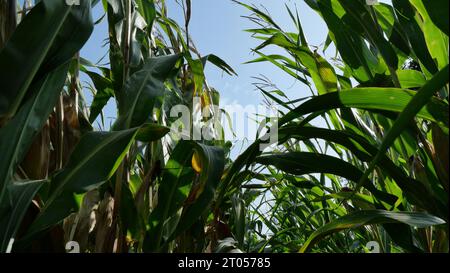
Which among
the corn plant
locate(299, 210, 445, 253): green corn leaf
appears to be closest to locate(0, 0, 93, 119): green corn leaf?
the corn plant

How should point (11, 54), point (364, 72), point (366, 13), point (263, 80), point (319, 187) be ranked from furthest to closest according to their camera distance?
1. point (263, 80)
2. point (319, 187)
3. point (364, 72)
4. point (366, 13)
5. point (11, 54)

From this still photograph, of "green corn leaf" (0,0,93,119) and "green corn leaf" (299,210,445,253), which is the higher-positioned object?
"green corn leaf" (0,0,93,119)

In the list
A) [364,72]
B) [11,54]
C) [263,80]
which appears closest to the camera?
[11,54]

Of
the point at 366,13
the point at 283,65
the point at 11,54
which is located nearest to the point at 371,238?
the point at 283,65

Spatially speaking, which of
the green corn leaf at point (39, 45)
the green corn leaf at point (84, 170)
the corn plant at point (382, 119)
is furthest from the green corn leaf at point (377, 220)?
the green corn leaf at point (39, 45)

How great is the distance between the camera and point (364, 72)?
71 centimetres

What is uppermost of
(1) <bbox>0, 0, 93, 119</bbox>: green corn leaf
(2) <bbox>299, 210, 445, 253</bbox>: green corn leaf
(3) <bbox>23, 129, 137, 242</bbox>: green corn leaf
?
(1) <bbox>0, 0, 93, 119</bbox>: green corn leaf

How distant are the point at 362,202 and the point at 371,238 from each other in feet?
0.80

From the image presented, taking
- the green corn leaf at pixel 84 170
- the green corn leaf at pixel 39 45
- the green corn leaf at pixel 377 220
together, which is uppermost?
the green corn leaf at pixel 39 45

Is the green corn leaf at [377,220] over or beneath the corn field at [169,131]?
beneath

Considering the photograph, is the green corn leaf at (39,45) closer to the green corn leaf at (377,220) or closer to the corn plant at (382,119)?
the corn plant at (382,119)

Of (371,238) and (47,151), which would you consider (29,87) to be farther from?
(371,238)

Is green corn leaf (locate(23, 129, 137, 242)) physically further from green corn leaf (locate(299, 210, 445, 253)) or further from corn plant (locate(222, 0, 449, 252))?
green corn leaf (locate(299, 210, 445, 253))
